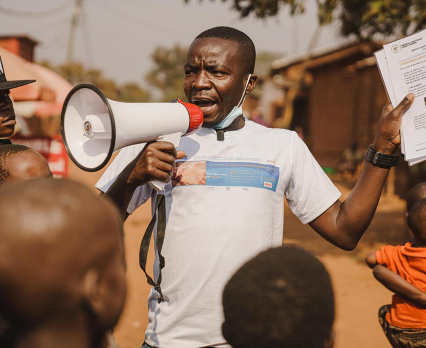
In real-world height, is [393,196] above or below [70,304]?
below

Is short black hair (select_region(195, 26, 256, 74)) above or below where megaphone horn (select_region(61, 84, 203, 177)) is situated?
above

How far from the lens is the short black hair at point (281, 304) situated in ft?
3.81

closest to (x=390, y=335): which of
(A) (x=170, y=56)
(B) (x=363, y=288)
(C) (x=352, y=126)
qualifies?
(B) (x=363, y=288)

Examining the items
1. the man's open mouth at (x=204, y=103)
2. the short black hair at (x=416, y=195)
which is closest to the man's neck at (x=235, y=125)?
the man's open mouth at (x=204, y=103)

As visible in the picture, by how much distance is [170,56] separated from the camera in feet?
162

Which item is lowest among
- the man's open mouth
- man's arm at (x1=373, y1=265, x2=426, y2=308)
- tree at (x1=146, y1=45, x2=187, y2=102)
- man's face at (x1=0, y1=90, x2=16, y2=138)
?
tree at (x1=146, y1=45, x2=187, y2=102)

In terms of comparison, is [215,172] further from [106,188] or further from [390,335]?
[390,335]

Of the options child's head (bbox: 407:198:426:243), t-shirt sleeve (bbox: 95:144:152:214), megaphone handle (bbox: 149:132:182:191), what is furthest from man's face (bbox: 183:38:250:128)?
child's head (bbox: 407:198:426:243)

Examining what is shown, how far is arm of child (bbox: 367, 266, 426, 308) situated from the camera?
2602mm

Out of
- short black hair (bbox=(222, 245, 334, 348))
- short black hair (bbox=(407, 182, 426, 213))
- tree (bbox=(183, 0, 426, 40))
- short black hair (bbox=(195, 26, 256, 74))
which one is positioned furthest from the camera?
tree (bbox=(183, 0, 426, 40))

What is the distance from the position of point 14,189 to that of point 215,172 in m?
1.00

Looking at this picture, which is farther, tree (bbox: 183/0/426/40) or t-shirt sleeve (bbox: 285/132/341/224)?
tree (bbox: 183/0/426/40)

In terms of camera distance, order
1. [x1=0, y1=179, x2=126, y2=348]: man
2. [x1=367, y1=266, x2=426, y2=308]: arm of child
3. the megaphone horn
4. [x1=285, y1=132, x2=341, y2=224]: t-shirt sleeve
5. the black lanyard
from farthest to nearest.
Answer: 1. [x1=367, y1=266, x2=426, y2=308]: arm of child
2. [x1=285, y1=132, x2=341, y2=224]: t-shirt sleeve
3. the black lanyard
4. the megaphone horn
5. [x1=0, y1=179, x2=126, y2=348]: man

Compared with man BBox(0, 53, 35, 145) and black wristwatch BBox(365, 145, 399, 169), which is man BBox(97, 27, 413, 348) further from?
man BBox(0, 53, 35, 145)
